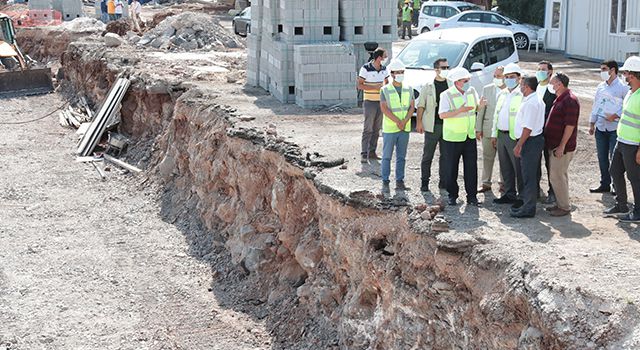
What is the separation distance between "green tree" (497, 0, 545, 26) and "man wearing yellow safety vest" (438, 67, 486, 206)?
25.8m

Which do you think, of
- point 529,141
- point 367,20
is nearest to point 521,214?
point 529,141

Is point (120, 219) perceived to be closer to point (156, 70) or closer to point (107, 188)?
point (107, 188)

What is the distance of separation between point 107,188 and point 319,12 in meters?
6.31

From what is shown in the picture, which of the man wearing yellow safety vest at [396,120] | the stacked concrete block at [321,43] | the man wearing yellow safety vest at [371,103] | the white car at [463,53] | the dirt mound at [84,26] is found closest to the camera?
the man wearing yellow safety vest at [396,120]

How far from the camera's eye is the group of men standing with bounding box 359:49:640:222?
32.9ft

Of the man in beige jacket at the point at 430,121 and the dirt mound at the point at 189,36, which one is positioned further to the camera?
the dirt mound at the point at 189,36

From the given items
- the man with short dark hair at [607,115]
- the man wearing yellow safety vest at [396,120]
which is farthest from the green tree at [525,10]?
the man wearing yellow safety vest at [396,120]

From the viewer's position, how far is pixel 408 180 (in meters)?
11.9

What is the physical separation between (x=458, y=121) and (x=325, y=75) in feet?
23.3

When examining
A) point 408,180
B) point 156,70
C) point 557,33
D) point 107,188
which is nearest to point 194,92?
point 107,188

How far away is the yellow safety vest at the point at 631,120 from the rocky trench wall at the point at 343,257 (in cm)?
217

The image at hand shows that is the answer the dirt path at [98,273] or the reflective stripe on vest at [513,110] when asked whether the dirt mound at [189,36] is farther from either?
the reflective stripe on vest at [513,110]

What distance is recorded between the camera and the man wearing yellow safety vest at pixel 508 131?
1054 cm

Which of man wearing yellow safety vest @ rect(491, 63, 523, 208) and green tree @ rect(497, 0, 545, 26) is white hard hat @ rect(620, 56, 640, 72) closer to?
man wearing yellow safety vest @ rect(491, 63, 523, 208)
